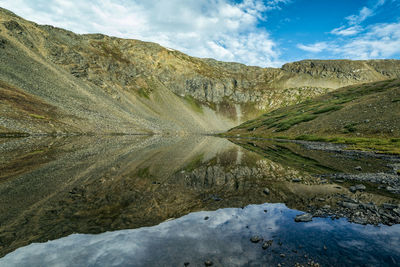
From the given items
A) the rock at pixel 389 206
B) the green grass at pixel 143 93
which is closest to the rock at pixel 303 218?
the rock at pixel 389 206

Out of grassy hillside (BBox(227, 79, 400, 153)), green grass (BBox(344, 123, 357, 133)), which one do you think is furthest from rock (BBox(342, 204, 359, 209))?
green grass (BBox(344, 123, 357, 133))

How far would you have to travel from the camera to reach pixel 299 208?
45.6 feet

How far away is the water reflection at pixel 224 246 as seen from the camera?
7996 millimetres

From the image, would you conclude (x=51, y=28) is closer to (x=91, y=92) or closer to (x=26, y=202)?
(x=91, y=92)

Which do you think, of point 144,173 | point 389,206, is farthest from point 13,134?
point 389,206

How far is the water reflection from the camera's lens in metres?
8.00

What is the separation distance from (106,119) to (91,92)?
2962cm

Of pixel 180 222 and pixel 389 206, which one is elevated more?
pixel 389 206

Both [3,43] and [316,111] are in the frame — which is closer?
[3,43]

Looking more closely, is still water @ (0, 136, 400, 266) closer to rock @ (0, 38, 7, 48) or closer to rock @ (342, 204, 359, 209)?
rock @ (342, 204, 359, 209)

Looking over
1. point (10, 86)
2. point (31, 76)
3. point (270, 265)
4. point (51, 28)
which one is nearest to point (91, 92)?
point (31, 76)

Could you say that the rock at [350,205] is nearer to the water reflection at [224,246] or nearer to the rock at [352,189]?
the water reflection at [224,246]

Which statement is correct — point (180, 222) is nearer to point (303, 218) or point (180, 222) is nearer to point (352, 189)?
point (303, 218)

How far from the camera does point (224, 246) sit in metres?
9.13
